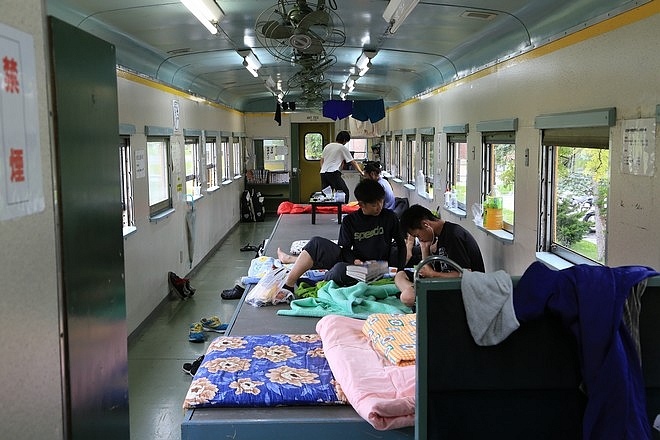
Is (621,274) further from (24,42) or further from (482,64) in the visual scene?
(482,64)

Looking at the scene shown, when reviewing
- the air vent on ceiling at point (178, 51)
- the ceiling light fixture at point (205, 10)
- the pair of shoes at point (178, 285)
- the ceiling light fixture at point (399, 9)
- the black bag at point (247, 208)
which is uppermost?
the air vent on ceiling at point (178, 51)

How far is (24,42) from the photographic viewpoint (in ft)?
4.86

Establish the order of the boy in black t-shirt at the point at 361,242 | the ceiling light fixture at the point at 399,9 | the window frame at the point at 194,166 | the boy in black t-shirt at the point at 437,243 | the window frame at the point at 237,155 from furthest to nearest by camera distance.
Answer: the window frame at the point at 237,155
the window frame at the point at 194,166
the boy in black t-shirt at the point at 361,242
the boy in black t-shirt at the point at 437,243
the ceiling light fixture at the point at 399,9

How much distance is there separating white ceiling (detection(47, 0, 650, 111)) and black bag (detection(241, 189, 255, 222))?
5856 millimetres

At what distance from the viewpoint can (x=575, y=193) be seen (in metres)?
4.64

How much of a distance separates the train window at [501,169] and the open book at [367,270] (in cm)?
136

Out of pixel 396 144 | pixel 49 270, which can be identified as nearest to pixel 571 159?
pixel 49 270

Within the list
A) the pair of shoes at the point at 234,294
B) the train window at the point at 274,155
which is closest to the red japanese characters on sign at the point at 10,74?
the pair of shoes at the point at 234,294

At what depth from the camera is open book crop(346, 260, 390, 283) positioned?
5281mm

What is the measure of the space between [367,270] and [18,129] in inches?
159

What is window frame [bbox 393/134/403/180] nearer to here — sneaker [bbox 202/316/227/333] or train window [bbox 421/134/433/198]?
train window [bbox 421/134/433/198]

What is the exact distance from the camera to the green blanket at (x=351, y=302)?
4.75m

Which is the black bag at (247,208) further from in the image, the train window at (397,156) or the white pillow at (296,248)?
the white pillow at (296,248)

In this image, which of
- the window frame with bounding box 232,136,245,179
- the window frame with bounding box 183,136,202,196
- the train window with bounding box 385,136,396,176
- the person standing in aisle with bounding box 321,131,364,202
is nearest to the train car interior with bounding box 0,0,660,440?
the window frame with bounding box 183,136,202,196
